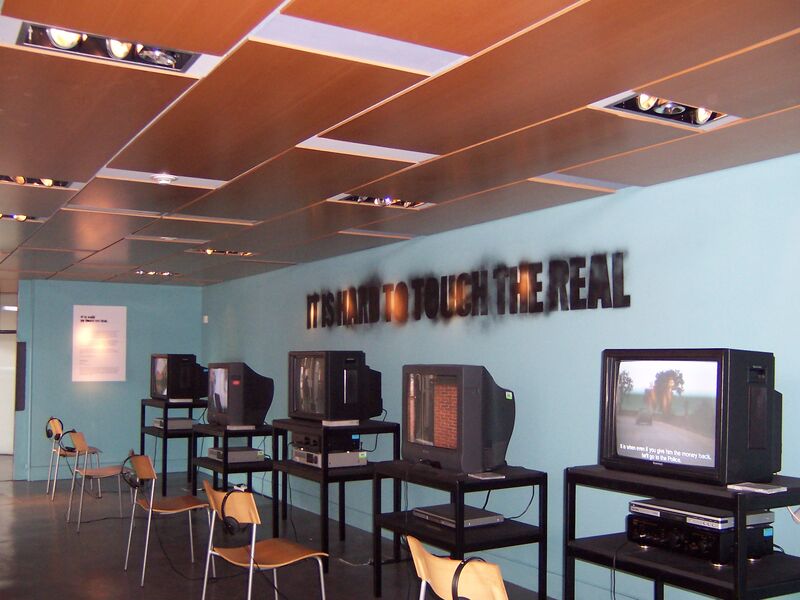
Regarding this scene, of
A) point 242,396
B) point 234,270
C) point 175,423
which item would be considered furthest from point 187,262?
point 175,423

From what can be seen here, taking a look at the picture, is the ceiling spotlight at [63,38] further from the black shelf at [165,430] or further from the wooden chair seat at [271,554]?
the black shelf at [165,430]

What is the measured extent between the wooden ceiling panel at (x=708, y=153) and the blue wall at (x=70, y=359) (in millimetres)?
7577

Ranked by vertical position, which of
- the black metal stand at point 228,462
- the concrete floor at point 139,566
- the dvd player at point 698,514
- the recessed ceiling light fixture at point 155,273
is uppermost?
the recessed ceiling light fixture at point 155,273

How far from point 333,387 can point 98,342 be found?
17.8 feet

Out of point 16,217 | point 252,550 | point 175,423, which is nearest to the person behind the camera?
point 252,550

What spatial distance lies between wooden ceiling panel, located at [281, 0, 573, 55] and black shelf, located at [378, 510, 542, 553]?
9.05 ft

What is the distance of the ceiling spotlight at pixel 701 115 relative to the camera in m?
3.14

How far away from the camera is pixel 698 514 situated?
10.9 feet

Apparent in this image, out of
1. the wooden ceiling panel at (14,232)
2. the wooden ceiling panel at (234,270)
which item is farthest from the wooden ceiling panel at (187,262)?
the wooden ceiling panel at (14,232)

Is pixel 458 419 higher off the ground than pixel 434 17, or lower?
lower

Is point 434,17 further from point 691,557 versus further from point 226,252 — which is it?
point 226,252

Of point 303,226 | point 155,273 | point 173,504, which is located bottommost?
point 173,504

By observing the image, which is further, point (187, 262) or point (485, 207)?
point (187, 262)

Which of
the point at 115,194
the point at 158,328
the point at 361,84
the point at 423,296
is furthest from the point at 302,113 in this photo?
the point at 158,328
